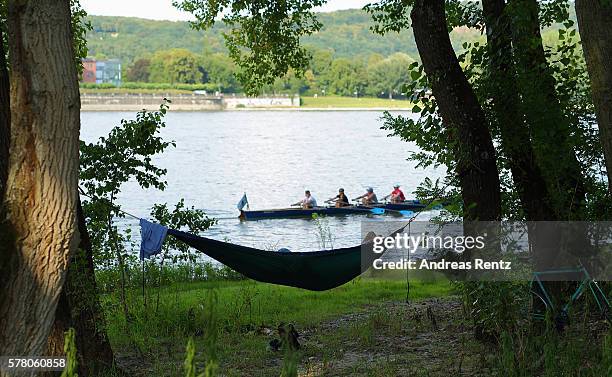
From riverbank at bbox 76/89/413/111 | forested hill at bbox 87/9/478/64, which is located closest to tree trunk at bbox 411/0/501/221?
riverbank at bbox 76/89/413/111

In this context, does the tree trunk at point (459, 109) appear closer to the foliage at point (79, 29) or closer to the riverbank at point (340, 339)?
the riverbank at point (340, 339)

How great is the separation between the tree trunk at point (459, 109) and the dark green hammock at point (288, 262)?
1.49 m

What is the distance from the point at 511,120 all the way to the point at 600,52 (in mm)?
1631

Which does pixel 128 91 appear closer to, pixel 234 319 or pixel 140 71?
pixel 140 71

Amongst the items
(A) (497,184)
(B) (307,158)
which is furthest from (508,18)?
(B) (307,158)

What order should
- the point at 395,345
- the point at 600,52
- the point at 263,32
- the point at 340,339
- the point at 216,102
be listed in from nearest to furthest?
the point at 600,52 → the point at 395,345 → the point at 340,339 → the point at 263,32 → the point at 216,102

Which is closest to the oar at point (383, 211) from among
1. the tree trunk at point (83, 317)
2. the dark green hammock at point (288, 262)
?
the dark green hammock at point (288, 262)

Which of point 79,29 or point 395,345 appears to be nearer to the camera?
point 395,345

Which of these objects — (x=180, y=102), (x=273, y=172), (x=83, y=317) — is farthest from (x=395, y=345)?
(x=180, y=102)

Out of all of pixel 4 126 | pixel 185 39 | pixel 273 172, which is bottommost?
pixel 273 172

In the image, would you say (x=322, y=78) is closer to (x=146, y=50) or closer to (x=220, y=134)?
(x=220, y=134)

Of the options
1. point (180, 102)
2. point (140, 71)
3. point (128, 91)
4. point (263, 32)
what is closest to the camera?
point (263, 32)

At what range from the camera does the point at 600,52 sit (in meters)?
4.10

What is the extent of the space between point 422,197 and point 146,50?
126501 mm
